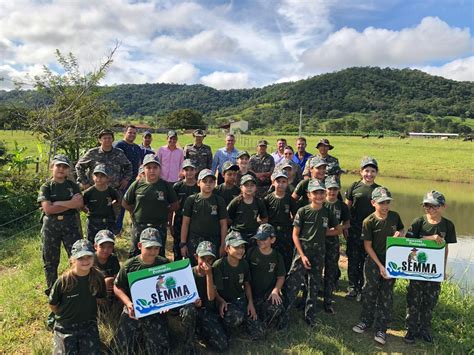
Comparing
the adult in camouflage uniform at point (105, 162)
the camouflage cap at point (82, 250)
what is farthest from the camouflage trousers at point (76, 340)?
the adult in camouflage uniform at point (105, 162)

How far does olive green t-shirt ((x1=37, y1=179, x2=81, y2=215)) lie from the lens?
554 centimetres

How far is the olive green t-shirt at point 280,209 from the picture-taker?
20.6 ft

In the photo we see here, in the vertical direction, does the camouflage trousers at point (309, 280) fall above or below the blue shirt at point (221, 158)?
below

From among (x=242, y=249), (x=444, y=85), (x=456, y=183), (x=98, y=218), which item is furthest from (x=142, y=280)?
(x=444, y=85)

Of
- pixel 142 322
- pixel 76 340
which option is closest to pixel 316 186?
pixel 142 322

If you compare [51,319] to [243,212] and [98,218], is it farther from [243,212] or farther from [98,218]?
[243,212]

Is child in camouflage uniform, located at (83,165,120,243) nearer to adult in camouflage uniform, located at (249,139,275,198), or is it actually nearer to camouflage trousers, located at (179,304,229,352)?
camouflage trousers, located at (179,304,229,352)

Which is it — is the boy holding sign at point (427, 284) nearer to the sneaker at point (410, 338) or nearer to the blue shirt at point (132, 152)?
the sneaker at point (410, 338)

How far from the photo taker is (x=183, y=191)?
6.53 m

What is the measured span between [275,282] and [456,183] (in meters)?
26.5

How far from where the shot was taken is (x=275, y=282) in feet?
18.6

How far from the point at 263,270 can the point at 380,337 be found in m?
1.84

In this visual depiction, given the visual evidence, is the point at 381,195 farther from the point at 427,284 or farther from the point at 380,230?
the point at 427,284

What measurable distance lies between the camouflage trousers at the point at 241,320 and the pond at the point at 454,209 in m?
4.32
